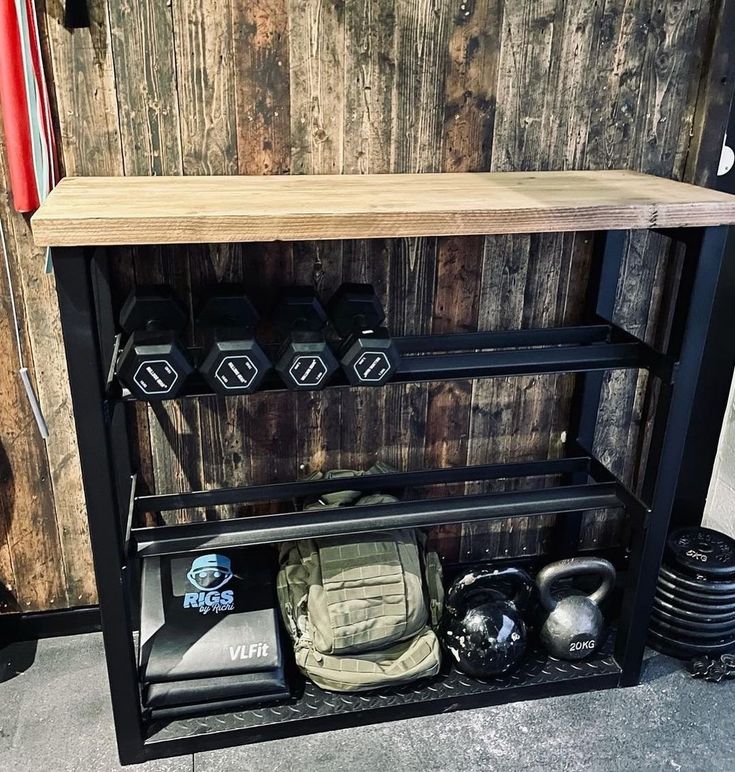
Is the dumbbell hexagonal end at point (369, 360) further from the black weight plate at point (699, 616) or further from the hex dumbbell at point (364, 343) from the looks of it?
the black weight plate at point (699, 616)

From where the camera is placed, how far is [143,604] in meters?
1.97

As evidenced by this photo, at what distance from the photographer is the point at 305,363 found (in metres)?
1.57

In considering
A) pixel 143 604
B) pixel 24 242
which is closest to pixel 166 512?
pixel 143 604

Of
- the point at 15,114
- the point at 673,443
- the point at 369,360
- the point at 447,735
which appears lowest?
the point at 447,735

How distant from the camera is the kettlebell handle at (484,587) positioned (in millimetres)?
2002

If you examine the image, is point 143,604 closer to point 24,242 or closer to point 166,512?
point 166,512

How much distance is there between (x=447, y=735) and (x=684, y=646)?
72 centimetres

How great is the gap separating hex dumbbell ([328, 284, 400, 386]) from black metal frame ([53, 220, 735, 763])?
0.28 feet

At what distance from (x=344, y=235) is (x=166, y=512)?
1.05 metres

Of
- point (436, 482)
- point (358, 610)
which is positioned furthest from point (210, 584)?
point (436, 482)

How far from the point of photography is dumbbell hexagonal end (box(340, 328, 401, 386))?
159 centimetres

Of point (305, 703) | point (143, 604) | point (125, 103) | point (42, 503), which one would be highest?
point (125, 103)

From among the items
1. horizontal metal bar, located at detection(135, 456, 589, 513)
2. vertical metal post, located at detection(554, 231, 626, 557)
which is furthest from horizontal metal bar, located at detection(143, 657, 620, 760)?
horizontal metal bar, located at detection(135, 456, 589, 513)

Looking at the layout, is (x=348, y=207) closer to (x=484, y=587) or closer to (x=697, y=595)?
(x=484, y=587)
